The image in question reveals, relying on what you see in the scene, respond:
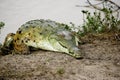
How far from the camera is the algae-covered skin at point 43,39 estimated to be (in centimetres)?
566

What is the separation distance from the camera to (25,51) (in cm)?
595

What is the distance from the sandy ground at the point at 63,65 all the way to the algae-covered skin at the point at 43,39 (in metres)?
0.15

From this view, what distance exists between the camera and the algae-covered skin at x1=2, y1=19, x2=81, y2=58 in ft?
18.6

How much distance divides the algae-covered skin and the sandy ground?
0.49 ft

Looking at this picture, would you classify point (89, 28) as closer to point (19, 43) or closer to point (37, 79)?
point (19, 43)

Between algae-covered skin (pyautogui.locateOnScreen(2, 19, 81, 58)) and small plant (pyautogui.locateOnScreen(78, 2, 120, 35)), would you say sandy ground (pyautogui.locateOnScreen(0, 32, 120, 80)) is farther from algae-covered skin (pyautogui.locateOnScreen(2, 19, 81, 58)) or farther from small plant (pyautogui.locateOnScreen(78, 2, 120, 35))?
small plant (pyautogui.locateOnScreen(78, 2, 120, 35))

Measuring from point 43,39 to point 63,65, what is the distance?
41.5 inches

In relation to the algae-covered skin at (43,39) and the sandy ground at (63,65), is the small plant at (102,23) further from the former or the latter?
the algae-covered skin at (43,39)

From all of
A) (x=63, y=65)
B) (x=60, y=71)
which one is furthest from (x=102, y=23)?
(x=60, y=71)

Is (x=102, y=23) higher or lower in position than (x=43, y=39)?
higher

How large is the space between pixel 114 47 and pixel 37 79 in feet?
7.88

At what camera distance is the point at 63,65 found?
5145 mm

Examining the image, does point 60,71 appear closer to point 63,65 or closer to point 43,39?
point 63,65

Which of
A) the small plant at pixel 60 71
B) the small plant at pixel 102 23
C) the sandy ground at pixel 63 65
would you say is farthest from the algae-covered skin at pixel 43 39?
the small plant at pixel 102 23
